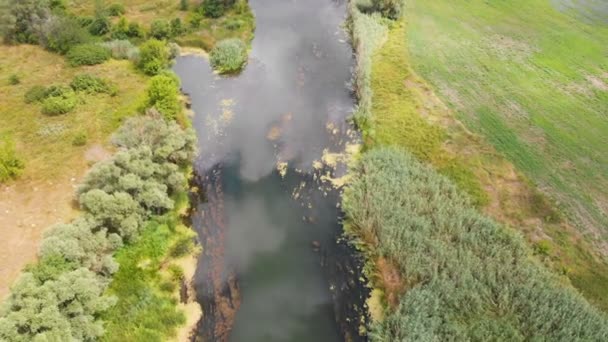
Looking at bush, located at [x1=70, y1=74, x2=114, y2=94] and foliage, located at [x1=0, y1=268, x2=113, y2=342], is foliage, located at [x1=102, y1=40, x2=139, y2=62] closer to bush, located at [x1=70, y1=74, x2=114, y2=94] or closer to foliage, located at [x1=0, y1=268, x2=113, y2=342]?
bush, located at [x1=70, y1=74, x2=114, y2=94]

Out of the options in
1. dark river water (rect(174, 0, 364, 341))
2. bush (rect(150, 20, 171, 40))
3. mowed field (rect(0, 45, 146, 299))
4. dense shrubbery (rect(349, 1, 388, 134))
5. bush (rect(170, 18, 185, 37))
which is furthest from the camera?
bush (rect(170, 18, 185, 37))

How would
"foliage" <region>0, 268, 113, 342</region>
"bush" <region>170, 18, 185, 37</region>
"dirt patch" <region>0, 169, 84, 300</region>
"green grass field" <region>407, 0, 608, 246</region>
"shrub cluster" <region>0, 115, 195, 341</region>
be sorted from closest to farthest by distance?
"foliage" <region>0, 268, 113, 342</region> < "shrub cluster" <region>0, 115, 195, 341</region> < "dirt patch" <region>0, 169, 84, 300</region> < "green grass field" <region>407, 0, 608, 246</region> < "bush" <region>170, 18, 185, 37</region>

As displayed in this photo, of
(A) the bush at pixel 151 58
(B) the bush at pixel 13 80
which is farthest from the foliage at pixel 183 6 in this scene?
(B) the bush at pixel 13 80

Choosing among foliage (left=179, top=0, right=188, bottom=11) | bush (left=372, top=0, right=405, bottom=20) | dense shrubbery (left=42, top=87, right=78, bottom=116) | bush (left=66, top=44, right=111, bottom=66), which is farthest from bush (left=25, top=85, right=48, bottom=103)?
bush (left=372, top=0, right=405, bottom=20)

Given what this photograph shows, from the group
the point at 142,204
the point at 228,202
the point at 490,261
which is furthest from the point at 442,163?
the point at 142,204

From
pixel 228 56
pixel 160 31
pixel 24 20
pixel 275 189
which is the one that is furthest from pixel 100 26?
pixel 275 189

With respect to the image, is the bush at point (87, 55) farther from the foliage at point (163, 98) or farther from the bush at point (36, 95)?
the foliage at point (163, 98)
